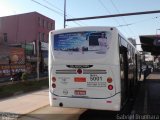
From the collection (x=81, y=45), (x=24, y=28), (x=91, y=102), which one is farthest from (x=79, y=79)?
(x=24, y=28)

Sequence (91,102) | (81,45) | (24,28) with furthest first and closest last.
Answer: (24,28), (81,45), (91,102)

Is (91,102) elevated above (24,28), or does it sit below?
below

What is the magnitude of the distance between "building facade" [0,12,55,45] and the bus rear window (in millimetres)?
53588

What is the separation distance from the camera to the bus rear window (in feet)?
33.8

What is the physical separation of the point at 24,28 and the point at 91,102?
2285 inches

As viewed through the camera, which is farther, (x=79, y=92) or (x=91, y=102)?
(x=79, y=92)

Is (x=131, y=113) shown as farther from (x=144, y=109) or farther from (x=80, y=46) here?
(x=80, y=46)

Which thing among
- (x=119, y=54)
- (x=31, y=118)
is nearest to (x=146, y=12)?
(x=119, y=54)

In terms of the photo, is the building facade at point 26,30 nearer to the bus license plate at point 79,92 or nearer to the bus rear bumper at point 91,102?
the bus rear bumper at point 91,102

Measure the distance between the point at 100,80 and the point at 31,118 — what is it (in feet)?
9.01

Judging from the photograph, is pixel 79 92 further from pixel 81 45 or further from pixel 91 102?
pixel 81 45

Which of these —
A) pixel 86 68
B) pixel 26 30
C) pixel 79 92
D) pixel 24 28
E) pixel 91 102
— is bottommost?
pixel 91 102

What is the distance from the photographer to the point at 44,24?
226 feet

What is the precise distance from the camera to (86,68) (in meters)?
10.5
